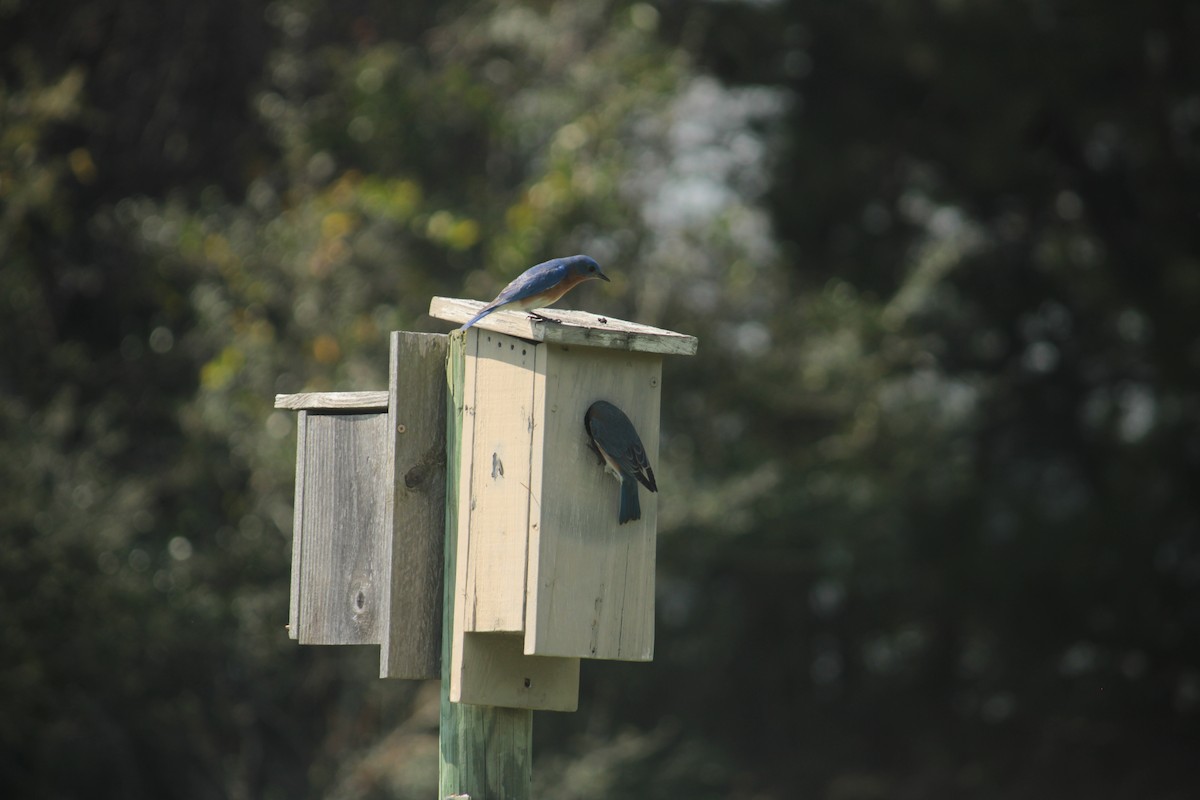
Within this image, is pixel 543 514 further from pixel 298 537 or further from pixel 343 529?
pixel 298 537

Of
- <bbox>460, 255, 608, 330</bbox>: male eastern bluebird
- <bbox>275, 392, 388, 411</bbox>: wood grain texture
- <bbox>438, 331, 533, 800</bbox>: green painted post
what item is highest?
<bbox>460, 255, 608, 330</bbox>: male eastern bluebird

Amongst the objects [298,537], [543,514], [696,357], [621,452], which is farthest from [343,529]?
[696,357]

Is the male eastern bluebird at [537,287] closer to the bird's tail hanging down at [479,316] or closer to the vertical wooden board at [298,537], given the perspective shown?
the bird's tail hanging down at [479,316]

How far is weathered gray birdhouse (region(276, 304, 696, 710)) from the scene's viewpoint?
3.35 meters

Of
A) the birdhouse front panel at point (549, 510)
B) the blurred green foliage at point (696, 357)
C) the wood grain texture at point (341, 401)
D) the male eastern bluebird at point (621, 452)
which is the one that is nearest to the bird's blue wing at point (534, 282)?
the birdhouse front panel at point (549, 510)

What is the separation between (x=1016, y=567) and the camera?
1137 centimetres

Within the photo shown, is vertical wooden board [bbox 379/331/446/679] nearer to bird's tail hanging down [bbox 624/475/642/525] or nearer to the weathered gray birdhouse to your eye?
the weathered gray birdhouse

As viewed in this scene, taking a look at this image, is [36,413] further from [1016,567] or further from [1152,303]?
[1152,303]

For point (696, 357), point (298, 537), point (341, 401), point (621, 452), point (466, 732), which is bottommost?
point (466, 732)

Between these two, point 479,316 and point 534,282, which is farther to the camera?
point 534,282

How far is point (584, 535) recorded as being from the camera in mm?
3387

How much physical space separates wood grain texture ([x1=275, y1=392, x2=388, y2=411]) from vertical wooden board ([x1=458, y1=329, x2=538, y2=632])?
13.5 inches

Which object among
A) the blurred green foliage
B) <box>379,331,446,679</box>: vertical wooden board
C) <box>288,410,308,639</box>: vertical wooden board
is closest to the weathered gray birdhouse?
<box>379,331,446,679</box>: vertical wooden board

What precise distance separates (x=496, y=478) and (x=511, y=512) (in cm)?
9
